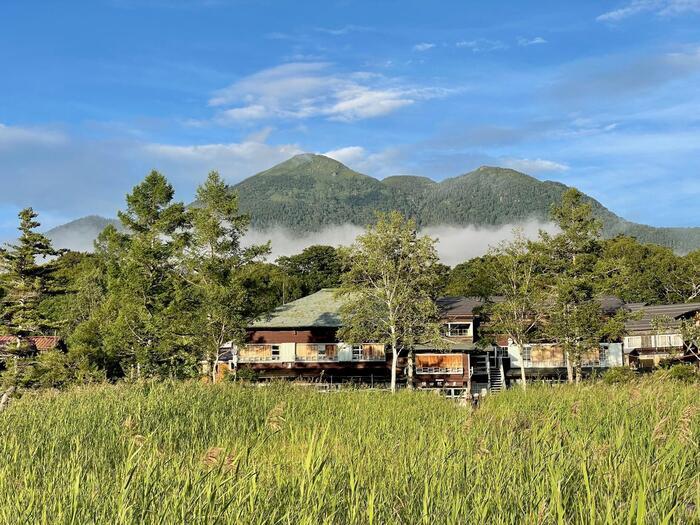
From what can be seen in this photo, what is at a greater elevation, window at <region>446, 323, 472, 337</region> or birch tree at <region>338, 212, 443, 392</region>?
birch tree at <region>338, 212, 443, 392</region>

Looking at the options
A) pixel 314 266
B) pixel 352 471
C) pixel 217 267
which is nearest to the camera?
pixel 352 471

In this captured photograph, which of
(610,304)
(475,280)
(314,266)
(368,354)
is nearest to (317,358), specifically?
(368,354)

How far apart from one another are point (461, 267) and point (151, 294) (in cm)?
5672

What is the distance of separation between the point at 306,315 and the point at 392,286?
1124cm

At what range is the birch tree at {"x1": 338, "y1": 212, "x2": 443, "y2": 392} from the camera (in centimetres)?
3703

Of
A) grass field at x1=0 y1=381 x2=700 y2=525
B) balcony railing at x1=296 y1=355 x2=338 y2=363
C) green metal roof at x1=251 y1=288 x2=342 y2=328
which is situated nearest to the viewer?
grass field at x1=0 y1=381 x2=700 y2=525

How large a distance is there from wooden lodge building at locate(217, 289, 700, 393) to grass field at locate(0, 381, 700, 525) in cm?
3317

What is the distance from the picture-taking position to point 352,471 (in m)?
5.21

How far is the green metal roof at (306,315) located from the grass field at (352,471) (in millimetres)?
33710

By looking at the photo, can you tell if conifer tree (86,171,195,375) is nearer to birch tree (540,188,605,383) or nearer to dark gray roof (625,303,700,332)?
birch tree (540,188,605,383)

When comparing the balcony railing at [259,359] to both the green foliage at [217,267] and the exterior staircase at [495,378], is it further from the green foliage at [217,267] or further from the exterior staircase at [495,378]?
the exterior staircase at [495,378]

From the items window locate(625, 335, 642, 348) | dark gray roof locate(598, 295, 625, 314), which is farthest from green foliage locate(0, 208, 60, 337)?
window locate(625, 335, 642, 348)

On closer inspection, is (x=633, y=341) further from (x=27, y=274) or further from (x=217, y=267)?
(x=27, y=274)

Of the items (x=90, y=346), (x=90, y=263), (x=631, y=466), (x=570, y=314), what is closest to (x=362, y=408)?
(x=631, y=466)
